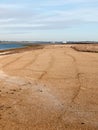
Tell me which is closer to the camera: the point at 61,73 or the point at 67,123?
the point at 67,123

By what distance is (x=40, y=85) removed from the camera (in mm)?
14234

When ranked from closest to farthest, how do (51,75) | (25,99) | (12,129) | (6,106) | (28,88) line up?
1. (12,129)
2. (6,106)
3. (25,99)
4. (28,88)
5. (51,75)

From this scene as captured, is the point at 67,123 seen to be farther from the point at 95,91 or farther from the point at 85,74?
the point at 85,74

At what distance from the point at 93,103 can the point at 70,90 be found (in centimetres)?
217

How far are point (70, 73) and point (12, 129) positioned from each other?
9.19 metres

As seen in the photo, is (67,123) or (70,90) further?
(70,90)

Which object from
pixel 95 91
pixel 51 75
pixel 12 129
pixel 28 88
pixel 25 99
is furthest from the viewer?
pixel 51 75

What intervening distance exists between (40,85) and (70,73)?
3.54 meters

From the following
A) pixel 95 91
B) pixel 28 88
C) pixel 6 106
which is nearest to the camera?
pixel 6 106

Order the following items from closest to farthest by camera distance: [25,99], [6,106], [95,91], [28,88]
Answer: [6,106] < [25,99] < [95,91] < [28,88]

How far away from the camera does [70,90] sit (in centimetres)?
1300

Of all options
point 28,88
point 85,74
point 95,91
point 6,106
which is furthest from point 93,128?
point 85,74

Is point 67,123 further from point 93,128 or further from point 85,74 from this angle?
point 85,74

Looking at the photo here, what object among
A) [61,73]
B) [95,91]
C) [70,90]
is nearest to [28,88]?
[70,90]
